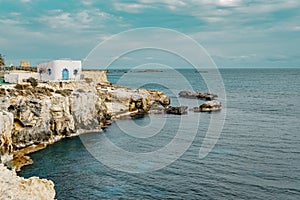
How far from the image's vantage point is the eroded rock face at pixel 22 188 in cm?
1939

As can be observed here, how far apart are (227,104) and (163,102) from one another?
20.4m

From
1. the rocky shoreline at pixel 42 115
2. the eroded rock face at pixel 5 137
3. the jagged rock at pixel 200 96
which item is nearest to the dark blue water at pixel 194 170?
the rocky shoreline at pixel 42 115

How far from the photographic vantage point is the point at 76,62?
79.1m

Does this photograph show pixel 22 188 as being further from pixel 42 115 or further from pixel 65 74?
pixel 65 74

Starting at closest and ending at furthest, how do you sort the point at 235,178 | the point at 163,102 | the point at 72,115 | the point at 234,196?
the point at 234,196, the point at 235,178, the point at 72,115, the point at 163,102

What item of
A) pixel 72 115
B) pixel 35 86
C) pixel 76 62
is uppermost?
pixel 76 62

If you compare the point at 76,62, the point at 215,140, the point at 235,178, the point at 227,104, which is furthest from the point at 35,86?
the point at 227,104

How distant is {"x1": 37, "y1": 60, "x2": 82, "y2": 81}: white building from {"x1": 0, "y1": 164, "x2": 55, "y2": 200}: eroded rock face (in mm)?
54740

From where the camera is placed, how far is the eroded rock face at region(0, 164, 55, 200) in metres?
19.4

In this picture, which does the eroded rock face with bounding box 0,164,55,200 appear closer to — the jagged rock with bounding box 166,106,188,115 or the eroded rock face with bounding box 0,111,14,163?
the eroded rock face with bounding box 0,111,14,163

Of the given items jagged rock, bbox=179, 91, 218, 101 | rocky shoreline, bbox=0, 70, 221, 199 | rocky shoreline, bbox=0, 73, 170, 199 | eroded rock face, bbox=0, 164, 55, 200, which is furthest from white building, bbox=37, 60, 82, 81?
jagged rock, bbox=179, 91, 218, 101

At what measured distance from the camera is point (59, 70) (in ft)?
249

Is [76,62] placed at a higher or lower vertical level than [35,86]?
higher

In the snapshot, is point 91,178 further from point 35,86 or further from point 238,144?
point 35,86
